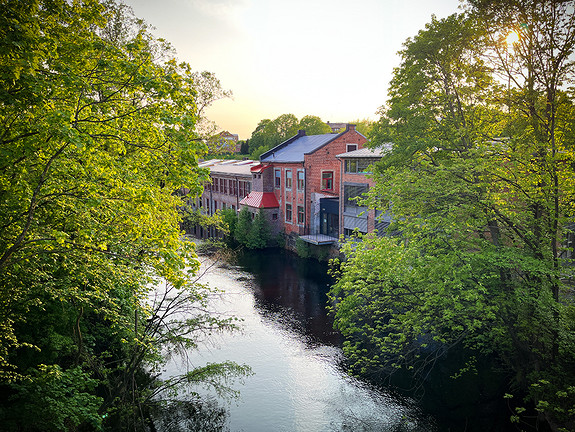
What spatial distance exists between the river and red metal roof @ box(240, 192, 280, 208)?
48.3 feet

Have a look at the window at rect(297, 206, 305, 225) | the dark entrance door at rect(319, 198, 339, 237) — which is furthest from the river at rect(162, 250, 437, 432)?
the window at rect(297, 206, 305, 225)

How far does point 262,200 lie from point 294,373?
1063 inches

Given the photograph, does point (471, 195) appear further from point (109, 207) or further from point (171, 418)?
point (171, 418)

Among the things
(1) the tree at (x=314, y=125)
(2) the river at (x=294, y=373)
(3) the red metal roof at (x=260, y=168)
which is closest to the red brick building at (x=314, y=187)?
(3) the red metal roof at (x=260, y=168)

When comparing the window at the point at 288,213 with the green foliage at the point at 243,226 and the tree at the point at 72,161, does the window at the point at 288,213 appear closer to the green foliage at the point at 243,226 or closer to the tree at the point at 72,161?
the green foliage at the point at 243,226

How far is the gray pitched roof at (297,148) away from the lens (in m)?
40.1

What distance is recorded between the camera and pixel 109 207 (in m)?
8.03

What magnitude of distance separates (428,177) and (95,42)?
10.0 metres

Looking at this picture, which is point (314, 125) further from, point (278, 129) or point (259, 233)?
point (259, 233)

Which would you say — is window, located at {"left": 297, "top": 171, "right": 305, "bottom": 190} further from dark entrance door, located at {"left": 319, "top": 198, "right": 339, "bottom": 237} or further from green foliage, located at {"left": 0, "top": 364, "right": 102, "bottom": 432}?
green foliage, located at {"left": 0, "top": 364, "right": 102, "bottom": 432}

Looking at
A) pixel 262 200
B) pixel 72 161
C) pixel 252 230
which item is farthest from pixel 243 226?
pixel 72 161

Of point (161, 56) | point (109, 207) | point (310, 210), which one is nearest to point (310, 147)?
point (310, 210)

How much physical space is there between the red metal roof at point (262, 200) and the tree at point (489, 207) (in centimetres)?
2784

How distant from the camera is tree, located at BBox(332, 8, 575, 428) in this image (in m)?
11.2
